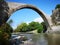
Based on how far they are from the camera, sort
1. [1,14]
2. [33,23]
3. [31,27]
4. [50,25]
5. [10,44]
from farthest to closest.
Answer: [33,23]
[31,27]
[50,25]
[1,14]
[10,44]

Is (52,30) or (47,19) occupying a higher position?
(47,19)

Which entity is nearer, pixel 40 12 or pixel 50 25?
pixel 40 12

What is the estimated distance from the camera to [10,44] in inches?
813

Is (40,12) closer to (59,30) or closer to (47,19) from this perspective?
(47,19)

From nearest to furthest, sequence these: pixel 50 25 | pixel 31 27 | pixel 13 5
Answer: pixel 13 5 < pixel 50 25 < pixel 31 27

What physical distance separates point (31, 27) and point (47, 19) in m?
33.0

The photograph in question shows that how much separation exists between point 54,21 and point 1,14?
39536mm

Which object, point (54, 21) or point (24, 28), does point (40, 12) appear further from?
point (24, 28)

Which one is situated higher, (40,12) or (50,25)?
(40,12)

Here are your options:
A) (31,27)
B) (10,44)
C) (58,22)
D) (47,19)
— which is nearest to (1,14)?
(10,44)

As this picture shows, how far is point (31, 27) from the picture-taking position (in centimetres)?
9819

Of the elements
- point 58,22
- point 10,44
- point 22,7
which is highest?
point 22,7

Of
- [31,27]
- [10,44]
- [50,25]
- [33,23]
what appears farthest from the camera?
[33,23]

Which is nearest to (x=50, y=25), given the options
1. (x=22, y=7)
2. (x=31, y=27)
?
(x=22, y=7)
